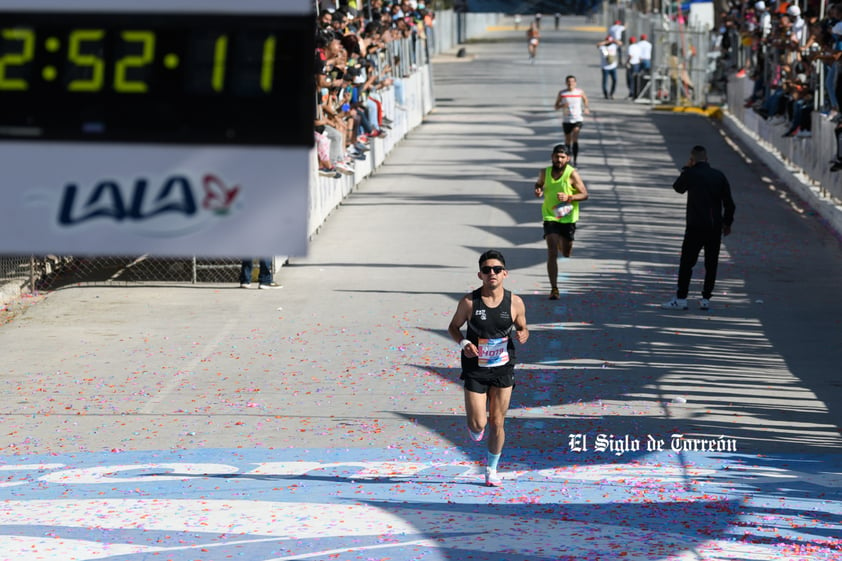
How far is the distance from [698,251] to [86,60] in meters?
15.0

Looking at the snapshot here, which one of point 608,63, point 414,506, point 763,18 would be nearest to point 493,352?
point 414,506

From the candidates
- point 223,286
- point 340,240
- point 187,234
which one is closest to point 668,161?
point 340,240

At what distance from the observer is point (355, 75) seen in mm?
28078

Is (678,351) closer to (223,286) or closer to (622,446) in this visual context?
(622,446)

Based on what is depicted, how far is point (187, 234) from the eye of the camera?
4.92 m

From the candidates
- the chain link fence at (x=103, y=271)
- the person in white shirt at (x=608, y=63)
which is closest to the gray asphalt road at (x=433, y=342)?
the chain link fence at (x=103, y=271)

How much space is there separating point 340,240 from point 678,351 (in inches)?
381

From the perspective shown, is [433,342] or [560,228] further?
[560,228]

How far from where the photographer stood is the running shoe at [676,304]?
20.1 metres

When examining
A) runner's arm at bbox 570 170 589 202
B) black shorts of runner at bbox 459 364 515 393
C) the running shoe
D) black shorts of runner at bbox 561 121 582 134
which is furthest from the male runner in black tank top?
black shorts of runner at bbox 561 121 582 134

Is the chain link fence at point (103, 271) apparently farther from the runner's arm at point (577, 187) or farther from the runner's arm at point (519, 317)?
the runner's arm at point (519, 317)

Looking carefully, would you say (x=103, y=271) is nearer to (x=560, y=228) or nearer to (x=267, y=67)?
(x=560, y=228)

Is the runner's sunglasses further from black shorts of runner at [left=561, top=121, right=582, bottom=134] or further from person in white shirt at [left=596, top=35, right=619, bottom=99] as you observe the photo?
person in white shirt at [left=596, top=35, right=619, bottom=99]

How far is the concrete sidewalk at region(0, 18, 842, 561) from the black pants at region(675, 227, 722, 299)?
420 mm
